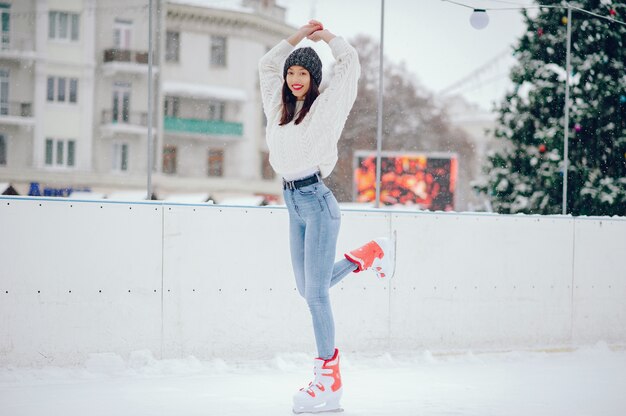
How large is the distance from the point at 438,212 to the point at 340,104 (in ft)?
5.52

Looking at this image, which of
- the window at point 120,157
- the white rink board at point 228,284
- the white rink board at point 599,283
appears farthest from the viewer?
the window at point 120,157

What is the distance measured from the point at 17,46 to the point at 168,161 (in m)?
5.83

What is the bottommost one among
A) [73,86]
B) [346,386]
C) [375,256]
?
[346,386]

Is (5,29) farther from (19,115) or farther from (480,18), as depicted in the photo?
(480,18)

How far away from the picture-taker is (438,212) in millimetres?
4379

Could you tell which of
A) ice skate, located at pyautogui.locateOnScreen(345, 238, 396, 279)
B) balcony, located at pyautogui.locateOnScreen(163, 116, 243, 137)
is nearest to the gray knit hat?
ice skate, located at pyautogui.locateOnScreen(345, 238, 396, 279)

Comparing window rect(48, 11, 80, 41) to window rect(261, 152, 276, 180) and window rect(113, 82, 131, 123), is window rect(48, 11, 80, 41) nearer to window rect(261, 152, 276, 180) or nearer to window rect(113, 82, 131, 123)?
window rect(113, 82, 131, 123)

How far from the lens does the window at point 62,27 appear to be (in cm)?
2327

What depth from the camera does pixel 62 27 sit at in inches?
930

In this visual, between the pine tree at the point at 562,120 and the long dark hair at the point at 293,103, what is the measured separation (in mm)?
3261

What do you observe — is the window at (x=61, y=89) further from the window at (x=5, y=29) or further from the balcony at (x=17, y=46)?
the window at (x=5, y=29)

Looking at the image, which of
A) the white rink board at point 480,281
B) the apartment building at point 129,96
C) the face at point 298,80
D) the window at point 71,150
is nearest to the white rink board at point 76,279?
the face at point 298,80

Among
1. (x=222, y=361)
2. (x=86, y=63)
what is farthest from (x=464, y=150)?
(x=222, y=361)

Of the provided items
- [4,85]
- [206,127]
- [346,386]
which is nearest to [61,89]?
[4,85]
